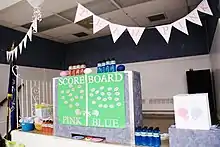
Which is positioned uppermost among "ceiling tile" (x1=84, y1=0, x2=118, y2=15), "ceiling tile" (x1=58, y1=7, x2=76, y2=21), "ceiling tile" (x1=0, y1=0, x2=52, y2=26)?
"ceiling tile" (x1=84, y1=0, x2=118, y2=15)

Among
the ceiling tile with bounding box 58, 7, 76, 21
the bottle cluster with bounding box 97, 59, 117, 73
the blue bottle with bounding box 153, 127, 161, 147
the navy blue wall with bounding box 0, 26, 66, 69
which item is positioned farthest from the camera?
the navy blue wall with bounding box 0, 26, 66, 69

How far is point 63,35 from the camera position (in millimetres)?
5402

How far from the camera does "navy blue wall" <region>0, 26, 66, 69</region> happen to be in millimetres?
4508

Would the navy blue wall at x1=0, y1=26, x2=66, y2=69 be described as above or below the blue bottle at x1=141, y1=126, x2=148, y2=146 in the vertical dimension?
above

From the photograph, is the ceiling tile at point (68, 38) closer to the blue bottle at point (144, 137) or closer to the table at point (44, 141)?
the table at point (44, 141)

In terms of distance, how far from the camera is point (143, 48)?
5.15 meters

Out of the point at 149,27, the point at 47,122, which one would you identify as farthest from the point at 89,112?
the point at 149,27

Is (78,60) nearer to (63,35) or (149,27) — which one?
(63,35)

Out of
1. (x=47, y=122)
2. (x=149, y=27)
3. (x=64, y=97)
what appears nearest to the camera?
(x=64, y=97)

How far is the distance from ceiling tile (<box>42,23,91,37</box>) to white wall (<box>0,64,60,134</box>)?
3.43 feet

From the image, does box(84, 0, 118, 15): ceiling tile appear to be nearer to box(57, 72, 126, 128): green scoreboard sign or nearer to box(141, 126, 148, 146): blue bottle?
box(57, 72, 126, 128): green scoreboard sign

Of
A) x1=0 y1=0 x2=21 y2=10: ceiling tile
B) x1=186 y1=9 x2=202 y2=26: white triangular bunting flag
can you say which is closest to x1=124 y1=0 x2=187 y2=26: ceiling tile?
x1=186 y1=9 x2=202 y2=26: white triangular bunting flag

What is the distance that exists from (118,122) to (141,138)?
9.8 inches

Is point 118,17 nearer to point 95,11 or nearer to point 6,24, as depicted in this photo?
point 95,11
